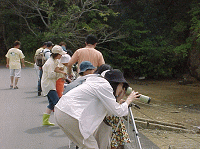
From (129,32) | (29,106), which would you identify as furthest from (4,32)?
(29,106)

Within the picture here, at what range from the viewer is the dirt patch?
Result: 25.1ft

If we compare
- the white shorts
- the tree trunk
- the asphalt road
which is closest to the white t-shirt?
the white shorts

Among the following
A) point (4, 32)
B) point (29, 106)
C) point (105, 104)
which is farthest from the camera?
point (4, 32)

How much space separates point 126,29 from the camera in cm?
2559

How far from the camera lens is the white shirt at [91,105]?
3.24 meters

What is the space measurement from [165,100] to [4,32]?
20046 millimetres

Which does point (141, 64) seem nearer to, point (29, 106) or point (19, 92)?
point (19, 92)

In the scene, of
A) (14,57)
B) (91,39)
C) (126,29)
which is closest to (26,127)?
(91,39)

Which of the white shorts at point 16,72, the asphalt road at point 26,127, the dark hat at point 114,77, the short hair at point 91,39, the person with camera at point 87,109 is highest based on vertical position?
the short hair at point 91,39

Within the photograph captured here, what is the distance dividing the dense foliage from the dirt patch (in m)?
1.77

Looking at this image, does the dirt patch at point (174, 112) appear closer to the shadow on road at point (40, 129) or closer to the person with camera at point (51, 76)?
the shadow on road at point (40, 129)

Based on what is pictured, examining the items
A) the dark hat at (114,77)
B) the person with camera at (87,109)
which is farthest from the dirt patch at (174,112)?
the person with camera at (87,109)

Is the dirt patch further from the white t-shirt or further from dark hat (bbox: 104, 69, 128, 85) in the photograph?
the white t-shirt

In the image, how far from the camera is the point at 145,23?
86.1ft
